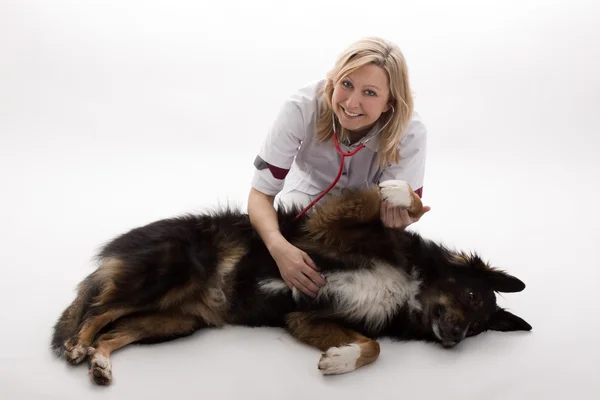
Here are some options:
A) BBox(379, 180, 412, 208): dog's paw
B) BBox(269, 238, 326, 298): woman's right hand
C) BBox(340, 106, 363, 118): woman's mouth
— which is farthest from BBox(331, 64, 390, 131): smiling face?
BBox(269, 238, 326, 298): woman's right hand

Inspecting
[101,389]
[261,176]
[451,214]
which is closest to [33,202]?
[261,176]

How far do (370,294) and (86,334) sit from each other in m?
1.46

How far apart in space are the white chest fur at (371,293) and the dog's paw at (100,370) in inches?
40.4

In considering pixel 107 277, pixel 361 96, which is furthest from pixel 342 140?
pixel 107 277

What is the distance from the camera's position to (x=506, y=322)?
3291mm

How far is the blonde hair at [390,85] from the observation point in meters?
3.22

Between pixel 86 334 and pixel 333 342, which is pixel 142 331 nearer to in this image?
pixel 86 334

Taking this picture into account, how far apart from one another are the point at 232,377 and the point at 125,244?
1.00m

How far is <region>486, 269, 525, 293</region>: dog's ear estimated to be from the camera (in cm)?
316

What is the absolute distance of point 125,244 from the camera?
3225 mm

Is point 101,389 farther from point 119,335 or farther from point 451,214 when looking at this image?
point 451,214

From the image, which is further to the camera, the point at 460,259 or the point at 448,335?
the point at 460,259

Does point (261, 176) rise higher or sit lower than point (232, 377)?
higher

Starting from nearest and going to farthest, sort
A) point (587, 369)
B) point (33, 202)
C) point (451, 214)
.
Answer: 1. point (587, 369)
2. point (33, 202)
3. point (451, 214)
